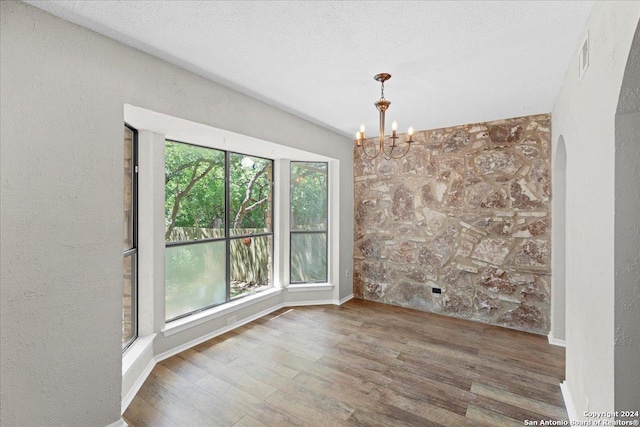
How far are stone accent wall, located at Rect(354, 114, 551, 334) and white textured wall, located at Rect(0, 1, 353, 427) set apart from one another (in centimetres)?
333

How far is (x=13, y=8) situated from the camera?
1550mm

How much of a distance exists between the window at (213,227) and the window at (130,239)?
35 cm

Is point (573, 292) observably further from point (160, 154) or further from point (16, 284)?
point (160, 154)

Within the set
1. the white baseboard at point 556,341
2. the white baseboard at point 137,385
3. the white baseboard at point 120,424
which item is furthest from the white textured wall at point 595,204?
the white baseboard at point 137,385

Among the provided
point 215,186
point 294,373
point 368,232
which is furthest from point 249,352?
point 368,232

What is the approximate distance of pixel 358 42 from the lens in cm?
194

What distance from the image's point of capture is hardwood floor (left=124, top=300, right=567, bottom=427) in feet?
6.93

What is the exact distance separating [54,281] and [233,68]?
1.88m

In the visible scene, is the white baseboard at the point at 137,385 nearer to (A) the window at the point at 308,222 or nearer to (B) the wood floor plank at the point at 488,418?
(A) the window at the point at 308,222

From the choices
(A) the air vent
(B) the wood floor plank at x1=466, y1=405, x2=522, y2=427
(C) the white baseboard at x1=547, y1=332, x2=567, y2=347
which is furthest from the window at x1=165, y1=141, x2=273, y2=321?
(C) the white baseboard at x1=547, y1=332, x2=567, y2=347

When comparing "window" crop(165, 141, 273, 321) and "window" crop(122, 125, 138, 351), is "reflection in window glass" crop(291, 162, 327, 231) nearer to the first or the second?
"window" crop(165, 141, 273, 321)

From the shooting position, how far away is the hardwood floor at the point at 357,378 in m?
2.11

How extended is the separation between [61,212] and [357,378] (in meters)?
2.48

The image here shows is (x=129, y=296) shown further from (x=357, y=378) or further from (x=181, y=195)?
(x=357, y=378)
